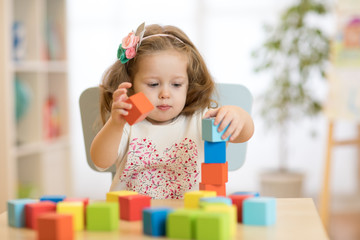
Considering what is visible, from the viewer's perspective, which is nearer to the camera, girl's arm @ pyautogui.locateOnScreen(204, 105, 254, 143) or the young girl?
girl's arm @ pyautogui.locateOnScreen(204, 105, 254, 143)

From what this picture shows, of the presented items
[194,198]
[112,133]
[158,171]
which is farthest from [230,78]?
[194,198]

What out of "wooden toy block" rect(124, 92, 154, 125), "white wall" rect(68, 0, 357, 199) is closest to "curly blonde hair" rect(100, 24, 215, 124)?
"wooden toy block" rect(124, 92, 154, 125)

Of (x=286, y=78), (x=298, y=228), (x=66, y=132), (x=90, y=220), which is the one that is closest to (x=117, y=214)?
(x=90, y=220)

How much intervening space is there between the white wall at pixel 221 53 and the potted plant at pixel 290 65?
0.45 metres

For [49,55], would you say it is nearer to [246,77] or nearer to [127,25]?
[127,25]

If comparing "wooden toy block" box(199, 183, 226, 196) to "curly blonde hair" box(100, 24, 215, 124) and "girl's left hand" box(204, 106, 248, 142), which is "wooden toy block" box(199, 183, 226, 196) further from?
"curly blonde hair" box(100, 24, 215, 124)

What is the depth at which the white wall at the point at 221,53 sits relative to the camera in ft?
12.6

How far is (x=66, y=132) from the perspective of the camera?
3.58m

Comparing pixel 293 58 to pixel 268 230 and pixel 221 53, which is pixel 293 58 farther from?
pixel 268 230

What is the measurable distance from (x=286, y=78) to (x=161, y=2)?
4.00ft

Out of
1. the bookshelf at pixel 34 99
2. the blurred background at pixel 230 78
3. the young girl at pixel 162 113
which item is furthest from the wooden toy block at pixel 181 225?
the bookshelf at pixel 34 99

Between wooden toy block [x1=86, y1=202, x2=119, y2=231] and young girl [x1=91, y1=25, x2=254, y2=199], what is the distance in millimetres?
383

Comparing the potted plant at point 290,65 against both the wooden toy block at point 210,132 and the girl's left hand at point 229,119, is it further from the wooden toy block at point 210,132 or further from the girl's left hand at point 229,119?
the wooden toy block at point 210,132

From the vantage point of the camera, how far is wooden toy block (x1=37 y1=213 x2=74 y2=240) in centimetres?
81
